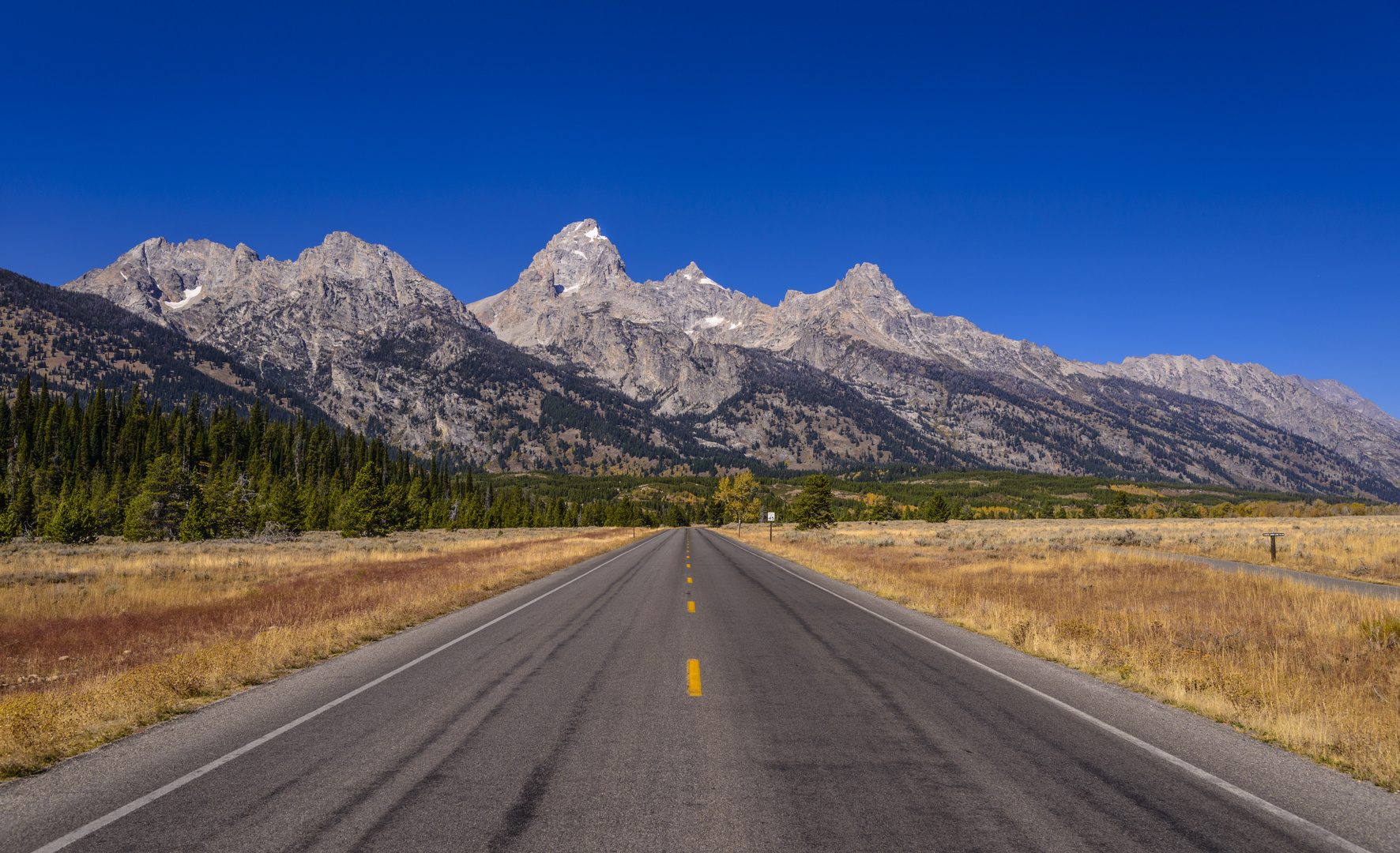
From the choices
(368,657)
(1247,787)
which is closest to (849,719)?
(1247,787)

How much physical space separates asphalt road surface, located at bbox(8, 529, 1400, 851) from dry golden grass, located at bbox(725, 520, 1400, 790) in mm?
695

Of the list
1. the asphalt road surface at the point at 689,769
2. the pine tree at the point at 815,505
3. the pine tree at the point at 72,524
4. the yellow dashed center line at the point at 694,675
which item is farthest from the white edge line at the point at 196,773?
the pine tree at the point at 815,505

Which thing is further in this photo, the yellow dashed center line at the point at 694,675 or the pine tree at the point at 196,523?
the pine tree at the point at 196,523

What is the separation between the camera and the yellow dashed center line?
8539mm

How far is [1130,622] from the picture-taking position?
14312 mm

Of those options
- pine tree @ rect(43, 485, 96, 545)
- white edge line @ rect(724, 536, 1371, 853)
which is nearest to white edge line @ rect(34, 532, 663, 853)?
white edge line @ rect(724, 536, 1371, 853)

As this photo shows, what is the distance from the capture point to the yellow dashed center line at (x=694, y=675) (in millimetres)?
8539

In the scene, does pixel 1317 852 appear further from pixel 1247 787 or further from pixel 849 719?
pixel 849 719

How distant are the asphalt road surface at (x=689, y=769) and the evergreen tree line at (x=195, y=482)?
6270cm

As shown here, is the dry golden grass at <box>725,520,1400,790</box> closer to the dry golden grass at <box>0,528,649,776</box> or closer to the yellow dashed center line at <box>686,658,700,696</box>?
the yellow dashed center line at <box>686,658,700,696</box>

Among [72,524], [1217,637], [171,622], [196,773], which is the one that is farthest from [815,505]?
[196,773]

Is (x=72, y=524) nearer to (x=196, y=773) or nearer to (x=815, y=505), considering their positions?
(x=196, y=773)

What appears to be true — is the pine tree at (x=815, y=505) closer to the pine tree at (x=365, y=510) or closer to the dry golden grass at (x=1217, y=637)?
the pine tree at (x=365, y=510)

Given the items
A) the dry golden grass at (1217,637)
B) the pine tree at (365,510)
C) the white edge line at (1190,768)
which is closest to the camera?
the white edge line at (1190,768)
